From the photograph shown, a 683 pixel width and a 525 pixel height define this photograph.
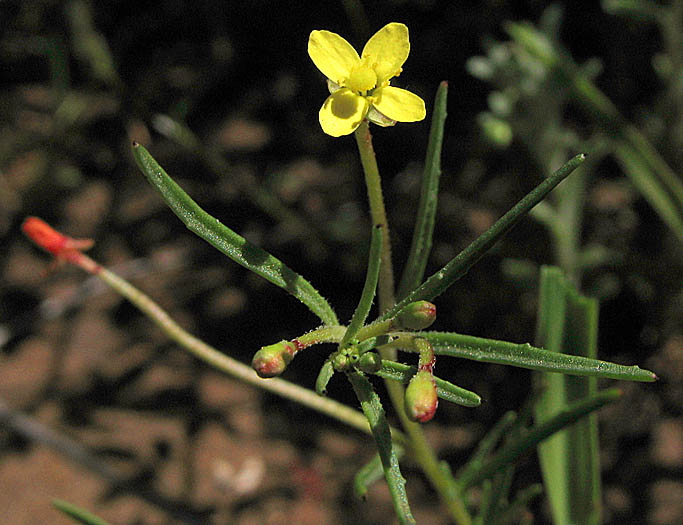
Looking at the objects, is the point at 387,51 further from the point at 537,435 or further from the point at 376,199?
the point at 537,435

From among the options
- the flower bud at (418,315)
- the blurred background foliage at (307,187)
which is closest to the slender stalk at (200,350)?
the flower bud at (418,315)

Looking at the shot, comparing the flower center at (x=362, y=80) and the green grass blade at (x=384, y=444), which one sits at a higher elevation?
the flower center at (x=362, y=80)

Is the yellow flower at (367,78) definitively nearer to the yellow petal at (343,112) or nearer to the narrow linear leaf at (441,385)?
the yellow petal at (343,112)

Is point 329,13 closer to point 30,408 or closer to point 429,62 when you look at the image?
point 429,62

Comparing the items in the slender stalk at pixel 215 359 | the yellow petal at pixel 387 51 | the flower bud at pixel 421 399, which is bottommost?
the flower bud at pixel 421 399

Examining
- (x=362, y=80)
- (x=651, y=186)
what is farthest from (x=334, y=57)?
(x=651, y=186)

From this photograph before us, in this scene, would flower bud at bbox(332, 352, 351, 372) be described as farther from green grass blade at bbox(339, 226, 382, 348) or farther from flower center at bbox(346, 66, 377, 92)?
flower center at bbox(346, 66, 377, 92)

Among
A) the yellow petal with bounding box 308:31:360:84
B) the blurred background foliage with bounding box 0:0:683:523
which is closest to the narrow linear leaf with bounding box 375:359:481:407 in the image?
the yellow petal with bounding box 308:31:360:84
